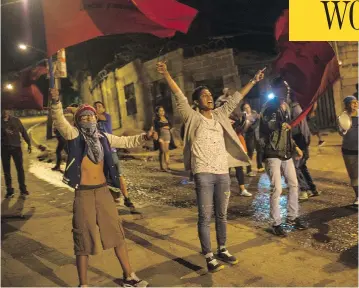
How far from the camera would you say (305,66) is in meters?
5.26

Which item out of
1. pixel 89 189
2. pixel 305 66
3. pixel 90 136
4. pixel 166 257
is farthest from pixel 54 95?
pixel 305 66

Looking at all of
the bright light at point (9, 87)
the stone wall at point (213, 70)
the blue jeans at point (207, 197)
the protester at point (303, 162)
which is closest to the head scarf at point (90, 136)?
the blue jeans at point (207, 197)

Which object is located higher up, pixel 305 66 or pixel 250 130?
pixel 305 66

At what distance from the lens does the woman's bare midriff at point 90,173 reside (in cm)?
365

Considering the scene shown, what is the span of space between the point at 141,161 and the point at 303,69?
8.03 m

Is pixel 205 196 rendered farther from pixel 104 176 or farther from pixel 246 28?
pixel 246 28

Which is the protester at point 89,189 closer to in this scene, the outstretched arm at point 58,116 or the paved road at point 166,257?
the outstretched arm at point 58,116

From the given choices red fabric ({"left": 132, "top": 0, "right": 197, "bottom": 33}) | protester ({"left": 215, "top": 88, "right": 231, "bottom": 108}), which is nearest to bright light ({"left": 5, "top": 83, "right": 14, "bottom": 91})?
red fabric ({"left": 132, "top": 0, "right": 197, "bottom": 33})

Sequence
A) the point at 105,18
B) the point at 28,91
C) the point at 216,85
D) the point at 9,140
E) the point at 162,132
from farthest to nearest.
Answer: the point at 216,85 < the point at 162,132 < the point at 9,140 < the point at 28,91 < the point at 105,18

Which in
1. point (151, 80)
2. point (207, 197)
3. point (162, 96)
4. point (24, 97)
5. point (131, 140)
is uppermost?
point (151, 80)

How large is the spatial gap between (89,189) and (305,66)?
3.51 metres

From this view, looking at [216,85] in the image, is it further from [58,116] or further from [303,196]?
[58,116]

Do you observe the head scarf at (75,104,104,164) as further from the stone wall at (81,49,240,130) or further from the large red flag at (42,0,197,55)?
the stone wall at (81,49,240,130)

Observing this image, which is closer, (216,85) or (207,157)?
(207,157)
